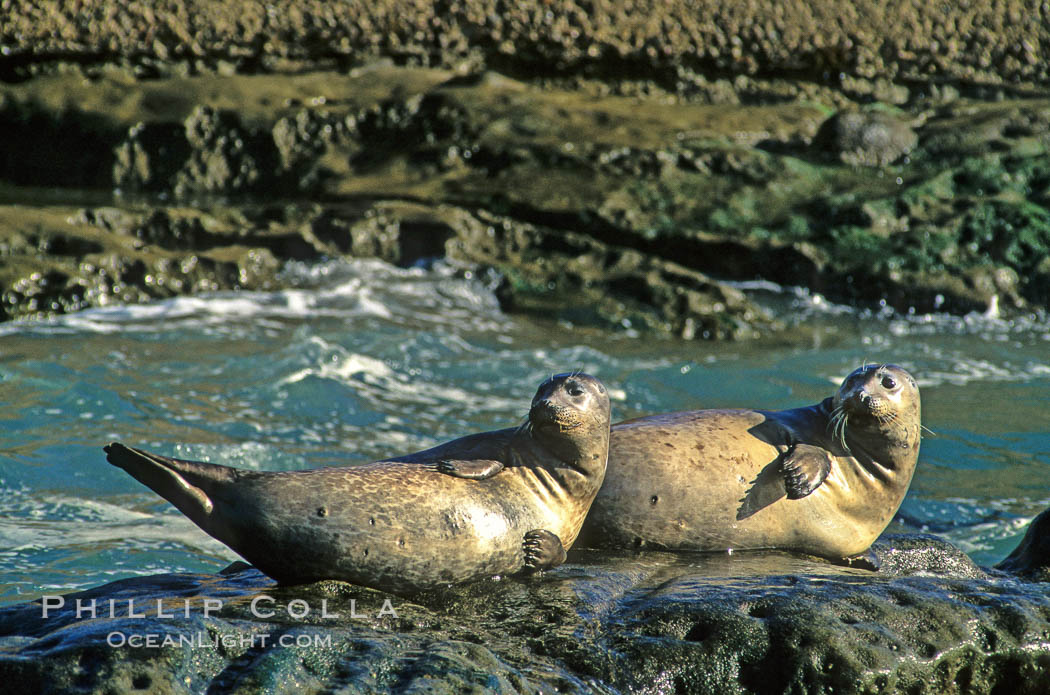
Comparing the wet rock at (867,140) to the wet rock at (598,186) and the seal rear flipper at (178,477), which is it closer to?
the wet rock at (598,186)

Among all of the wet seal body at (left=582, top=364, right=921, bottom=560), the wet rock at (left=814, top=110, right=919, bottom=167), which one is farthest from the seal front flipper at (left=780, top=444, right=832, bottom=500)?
the wet rock at (left=814, top=110, right=919, bottom=167)

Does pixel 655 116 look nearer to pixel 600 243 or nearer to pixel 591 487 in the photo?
pixel 600 243

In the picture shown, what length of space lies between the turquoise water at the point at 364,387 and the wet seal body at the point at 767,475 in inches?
53.3

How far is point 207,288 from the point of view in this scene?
10617mm

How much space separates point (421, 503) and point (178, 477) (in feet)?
2.64

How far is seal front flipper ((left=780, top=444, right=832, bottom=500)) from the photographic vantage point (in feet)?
14.7

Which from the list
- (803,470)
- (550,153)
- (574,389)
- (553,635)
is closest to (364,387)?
(550,153)

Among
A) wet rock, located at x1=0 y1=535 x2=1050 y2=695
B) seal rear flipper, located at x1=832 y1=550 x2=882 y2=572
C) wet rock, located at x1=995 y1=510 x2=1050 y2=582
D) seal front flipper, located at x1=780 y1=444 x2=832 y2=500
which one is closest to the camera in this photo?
wet rock, located at x1=0 y1=535 x2=1050 y2=695

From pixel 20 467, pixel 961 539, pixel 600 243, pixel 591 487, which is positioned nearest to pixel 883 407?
pixel 591 487

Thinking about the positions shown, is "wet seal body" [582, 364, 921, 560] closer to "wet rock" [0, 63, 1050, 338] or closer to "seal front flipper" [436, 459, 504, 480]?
"seal front flipper" [436, 459, 504, 480]

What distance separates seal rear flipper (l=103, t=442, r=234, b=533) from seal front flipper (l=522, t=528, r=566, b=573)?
1066 millimetres

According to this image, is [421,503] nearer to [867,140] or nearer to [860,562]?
[860,562]

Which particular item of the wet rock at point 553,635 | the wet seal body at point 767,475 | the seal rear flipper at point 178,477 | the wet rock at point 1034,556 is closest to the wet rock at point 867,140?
the wet rock at point 1034,556

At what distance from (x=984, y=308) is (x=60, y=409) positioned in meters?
8.42
